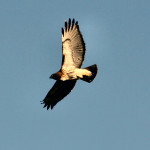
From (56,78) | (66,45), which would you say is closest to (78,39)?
(66,45)

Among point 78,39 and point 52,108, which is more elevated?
point 78,39

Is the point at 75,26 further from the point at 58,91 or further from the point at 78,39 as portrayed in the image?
the point at 58,91

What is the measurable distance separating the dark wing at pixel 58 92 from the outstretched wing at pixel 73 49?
129cm

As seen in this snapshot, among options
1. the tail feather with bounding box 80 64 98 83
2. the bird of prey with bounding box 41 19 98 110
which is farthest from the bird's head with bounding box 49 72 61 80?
the tail feather with bounding box 80 64 98 83

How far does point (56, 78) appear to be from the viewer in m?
16.4

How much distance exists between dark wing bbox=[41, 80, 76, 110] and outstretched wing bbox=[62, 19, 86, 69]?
1289 mm

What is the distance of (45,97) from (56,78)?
245cm

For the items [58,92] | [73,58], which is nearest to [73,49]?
[73,58]

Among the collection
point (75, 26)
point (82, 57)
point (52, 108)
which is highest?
point (75, 26)

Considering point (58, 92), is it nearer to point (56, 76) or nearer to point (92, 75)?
point (56, 76)

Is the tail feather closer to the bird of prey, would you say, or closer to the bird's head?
the bird of prey

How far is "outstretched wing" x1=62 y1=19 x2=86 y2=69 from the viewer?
16422 mm

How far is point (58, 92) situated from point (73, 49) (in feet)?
7.63

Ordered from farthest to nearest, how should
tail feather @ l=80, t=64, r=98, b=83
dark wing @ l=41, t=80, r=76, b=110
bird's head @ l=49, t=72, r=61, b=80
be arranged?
1. dark wing @ l=41, t=80, r=76, b=110
2. tail feather @ l=80, t=64, r=98, b=83
3. bird's head @ l=49, t=72, r=61, b=80
